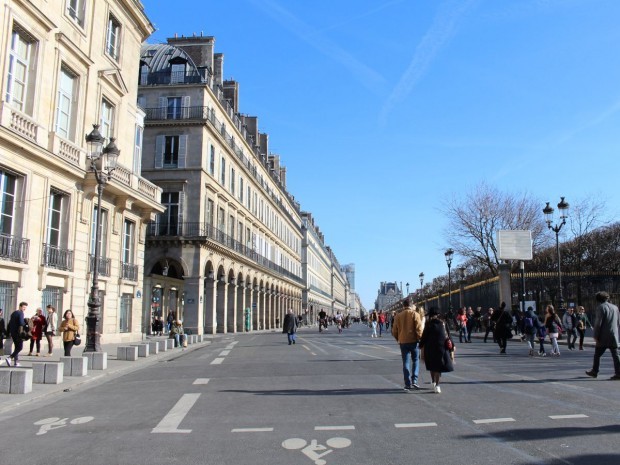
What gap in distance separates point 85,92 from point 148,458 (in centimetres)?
2040

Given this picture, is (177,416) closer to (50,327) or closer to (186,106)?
(50,327)

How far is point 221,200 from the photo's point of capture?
45469 millimetres

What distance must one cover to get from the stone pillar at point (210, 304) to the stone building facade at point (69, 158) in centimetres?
1437

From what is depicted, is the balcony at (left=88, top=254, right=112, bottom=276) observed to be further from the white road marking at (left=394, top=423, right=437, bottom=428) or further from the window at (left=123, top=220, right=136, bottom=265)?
the white road marking at (left=394, top=423, right=437, bottom=428)

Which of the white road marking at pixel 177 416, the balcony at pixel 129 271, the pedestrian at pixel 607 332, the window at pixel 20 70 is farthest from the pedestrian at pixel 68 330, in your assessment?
the pedestrian at pixel 607 332

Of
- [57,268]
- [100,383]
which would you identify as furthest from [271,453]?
[57,268]

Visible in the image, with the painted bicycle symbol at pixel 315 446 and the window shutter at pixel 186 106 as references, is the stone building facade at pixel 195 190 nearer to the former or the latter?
the window shutter at pixel 186 106

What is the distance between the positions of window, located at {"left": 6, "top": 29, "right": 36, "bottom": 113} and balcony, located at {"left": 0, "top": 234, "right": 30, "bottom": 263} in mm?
4375

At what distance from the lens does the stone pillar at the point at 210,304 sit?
4266 centimetres

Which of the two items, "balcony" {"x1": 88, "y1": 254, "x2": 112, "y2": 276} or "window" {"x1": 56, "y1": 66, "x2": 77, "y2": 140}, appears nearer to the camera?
"window" {"x1": 56, "y1": 66, "x2": 77, "y2": 140}

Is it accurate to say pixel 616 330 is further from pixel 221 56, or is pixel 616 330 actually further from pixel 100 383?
pixel 221 56

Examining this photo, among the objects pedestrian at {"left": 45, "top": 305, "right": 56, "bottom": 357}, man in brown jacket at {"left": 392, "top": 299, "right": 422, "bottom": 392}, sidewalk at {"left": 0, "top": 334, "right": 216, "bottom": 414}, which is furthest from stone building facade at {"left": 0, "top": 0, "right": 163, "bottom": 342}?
man in brown jacket at {"left": 392, "top": 299, "right": 422, "bottom": 392}

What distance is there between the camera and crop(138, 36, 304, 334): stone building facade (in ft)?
132

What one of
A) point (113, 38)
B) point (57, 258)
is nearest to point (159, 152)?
point (113, 38)
